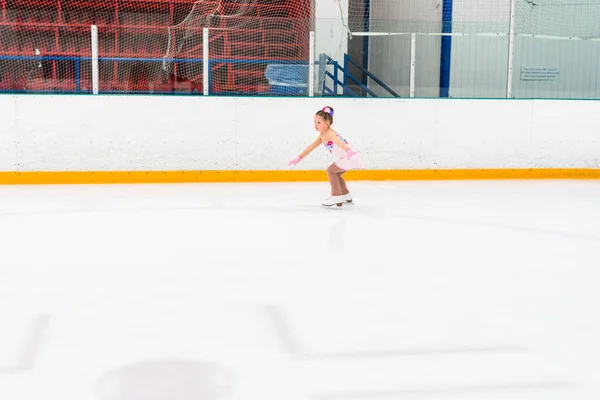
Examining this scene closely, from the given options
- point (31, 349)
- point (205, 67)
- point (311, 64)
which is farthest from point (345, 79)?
point (31, 349)

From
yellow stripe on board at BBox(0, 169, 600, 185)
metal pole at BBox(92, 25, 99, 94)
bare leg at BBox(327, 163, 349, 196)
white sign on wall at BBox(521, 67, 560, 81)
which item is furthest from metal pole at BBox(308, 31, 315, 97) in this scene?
white sign on wall at BBox(521, 67, 560, 81)

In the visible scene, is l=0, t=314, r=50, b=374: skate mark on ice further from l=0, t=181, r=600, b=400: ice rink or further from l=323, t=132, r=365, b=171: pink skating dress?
l=323, t=132, r=365, b=171: pink skating dress

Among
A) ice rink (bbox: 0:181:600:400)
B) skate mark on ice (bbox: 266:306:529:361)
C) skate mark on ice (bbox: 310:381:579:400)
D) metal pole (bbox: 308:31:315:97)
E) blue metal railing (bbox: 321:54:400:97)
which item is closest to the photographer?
skate mark on ice (bbox: 310:381:579:400)

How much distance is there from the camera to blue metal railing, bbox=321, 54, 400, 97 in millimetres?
8242

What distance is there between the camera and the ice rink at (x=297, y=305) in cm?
210

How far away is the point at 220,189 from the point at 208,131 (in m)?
0.94

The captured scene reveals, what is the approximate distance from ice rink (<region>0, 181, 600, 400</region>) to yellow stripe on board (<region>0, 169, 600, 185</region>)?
2.01m

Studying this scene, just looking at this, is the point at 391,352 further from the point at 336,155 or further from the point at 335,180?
the point at 336,155

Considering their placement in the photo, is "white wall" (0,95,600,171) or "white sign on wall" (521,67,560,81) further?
"white sign on wall" (521,67,560,81)

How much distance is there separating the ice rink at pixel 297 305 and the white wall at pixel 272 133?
2.14 m

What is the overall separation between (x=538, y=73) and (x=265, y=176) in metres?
3.50

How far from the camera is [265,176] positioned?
314 inches

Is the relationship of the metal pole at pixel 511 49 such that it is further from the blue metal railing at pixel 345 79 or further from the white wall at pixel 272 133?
the blue metal railing at pixel 345 79

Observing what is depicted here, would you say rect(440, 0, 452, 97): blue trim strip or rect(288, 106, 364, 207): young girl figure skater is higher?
rect(440, 0, 452, 97): blue trim strip
